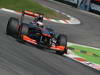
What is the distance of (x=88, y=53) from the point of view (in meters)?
15.8

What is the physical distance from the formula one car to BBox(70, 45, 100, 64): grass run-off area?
1603 millimetres

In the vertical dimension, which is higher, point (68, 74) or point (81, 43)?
point (68, 74)

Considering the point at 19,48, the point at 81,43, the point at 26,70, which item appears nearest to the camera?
the point at 26,70

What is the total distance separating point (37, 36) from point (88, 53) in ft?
10.9

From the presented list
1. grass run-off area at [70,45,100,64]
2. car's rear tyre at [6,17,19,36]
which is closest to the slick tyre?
car's rear tyre at [6,17,19,36]

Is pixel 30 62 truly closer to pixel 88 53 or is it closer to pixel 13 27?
pixel 13 27

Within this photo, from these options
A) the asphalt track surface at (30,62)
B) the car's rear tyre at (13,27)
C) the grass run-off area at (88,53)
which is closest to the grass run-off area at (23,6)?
the grass run-off area at (88,53)

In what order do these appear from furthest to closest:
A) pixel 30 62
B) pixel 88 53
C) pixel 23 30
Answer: pixel 88 53
pixel 23 30
pixel 30 62

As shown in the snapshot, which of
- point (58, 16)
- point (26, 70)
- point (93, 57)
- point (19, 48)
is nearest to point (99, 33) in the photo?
point (58, 16)

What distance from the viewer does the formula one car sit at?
42.3ft

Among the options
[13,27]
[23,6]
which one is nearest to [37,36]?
[13,27]

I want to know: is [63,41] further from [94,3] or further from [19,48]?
[94,3]

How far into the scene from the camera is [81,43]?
1819 centimetres

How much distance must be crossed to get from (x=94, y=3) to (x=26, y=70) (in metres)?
27.8
